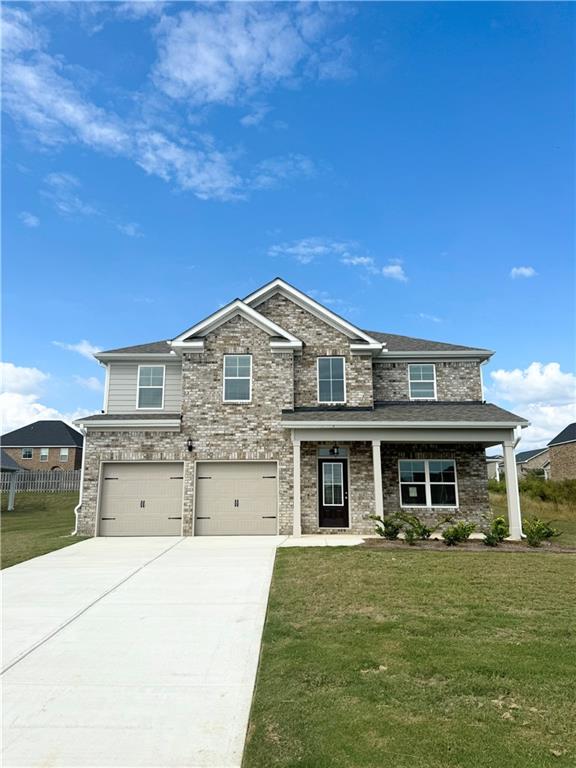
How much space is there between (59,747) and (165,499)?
12.0 meters

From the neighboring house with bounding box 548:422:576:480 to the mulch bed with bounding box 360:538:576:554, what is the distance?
96.2ft

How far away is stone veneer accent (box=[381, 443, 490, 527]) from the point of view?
1557cm

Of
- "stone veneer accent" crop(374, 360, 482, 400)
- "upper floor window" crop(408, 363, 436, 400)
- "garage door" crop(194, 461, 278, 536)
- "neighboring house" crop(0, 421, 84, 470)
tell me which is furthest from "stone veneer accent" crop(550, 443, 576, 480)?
"neighboring house" crop(0, 421, 84, 470)

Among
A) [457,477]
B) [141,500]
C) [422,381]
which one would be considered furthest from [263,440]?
[457,477]

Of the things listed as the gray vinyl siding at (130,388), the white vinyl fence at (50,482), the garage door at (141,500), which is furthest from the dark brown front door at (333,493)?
the white vinyl fence at (50,482)

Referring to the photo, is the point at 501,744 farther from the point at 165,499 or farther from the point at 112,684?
the point at 165,499

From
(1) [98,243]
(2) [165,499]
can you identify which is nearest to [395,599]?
(2) [165,499]

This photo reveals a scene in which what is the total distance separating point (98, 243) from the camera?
19672 mm

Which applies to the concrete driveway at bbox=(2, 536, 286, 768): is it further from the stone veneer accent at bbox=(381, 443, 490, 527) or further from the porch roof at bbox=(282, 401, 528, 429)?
the stone veneer accent at bbox=(381, 443, 490, 527)

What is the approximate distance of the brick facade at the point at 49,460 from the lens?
44344 mm

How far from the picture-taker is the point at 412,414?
15.1 metres

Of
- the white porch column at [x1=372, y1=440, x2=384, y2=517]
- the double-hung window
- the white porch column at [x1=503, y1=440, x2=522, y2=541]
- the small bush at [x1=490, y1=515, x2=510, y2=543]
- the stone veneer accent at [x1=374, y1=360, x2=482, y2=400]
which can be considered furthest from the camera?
the stone veneer accent at [x1=374, y1=360, x2=482, y2=400]

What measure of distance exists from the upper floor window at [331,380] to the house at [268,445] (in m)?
0.03

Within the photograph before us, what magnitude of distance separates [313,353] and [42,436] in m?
38.2
